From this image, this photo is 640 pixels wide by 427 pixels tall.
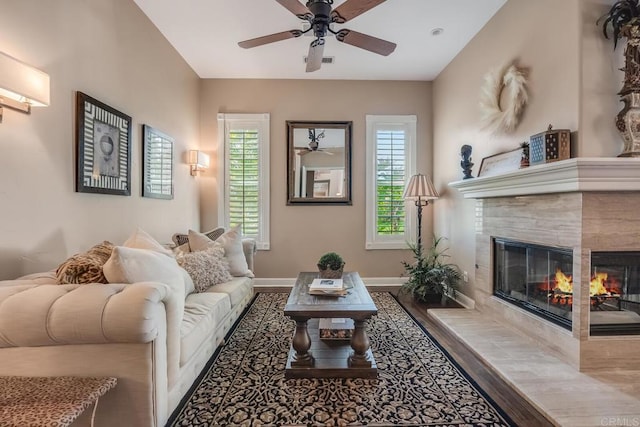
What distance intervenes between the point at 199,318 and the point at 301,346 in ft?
2.43

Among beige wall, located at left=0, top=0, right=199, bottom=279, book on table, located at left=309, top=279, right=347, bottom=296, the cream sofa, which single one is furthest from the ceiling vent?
the cream sofa

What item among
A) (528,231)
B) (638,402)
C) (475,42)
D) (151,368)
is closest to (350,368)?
(151,368)

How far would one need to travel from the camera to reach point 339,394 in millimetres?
2016

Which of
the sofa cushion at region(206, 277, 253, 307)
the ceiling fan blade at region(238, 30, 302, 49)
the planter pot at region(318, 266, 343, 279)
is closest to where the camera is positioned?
the ceiling fan blade at region(238, 30, 302, 49)

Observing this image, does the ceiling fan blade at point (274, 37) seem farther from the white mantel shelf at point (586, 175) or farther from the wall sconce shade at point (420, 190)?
the wall sconce shade at point (420, 190)

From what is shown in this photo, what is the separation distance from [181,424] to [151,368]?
476 millimetres

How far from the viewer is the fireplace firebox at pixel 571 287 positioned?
7.50 ft

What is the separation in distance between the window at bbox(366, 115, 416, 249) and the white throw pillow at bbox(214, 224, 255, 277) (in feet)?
6.89

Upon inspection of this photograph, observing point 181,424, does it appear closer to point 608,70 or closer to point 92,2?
point 92,2

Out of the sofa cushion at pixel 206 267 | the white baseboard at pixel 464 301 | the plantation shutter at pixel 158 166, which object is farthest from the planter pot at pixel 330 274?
the plantation shutter at pixel 158 166

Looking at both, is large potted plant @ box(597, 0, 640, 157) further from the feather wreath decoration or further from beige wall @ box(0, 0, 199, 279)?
beige wall @ box(0, 0, 199, 279)

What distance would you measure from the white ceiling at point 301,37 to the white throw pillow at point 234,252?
2270 mm

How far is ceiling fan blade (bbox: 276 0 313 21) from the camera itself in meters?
2.29

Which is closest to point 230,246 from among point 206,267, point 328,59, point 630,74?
point 206,267
